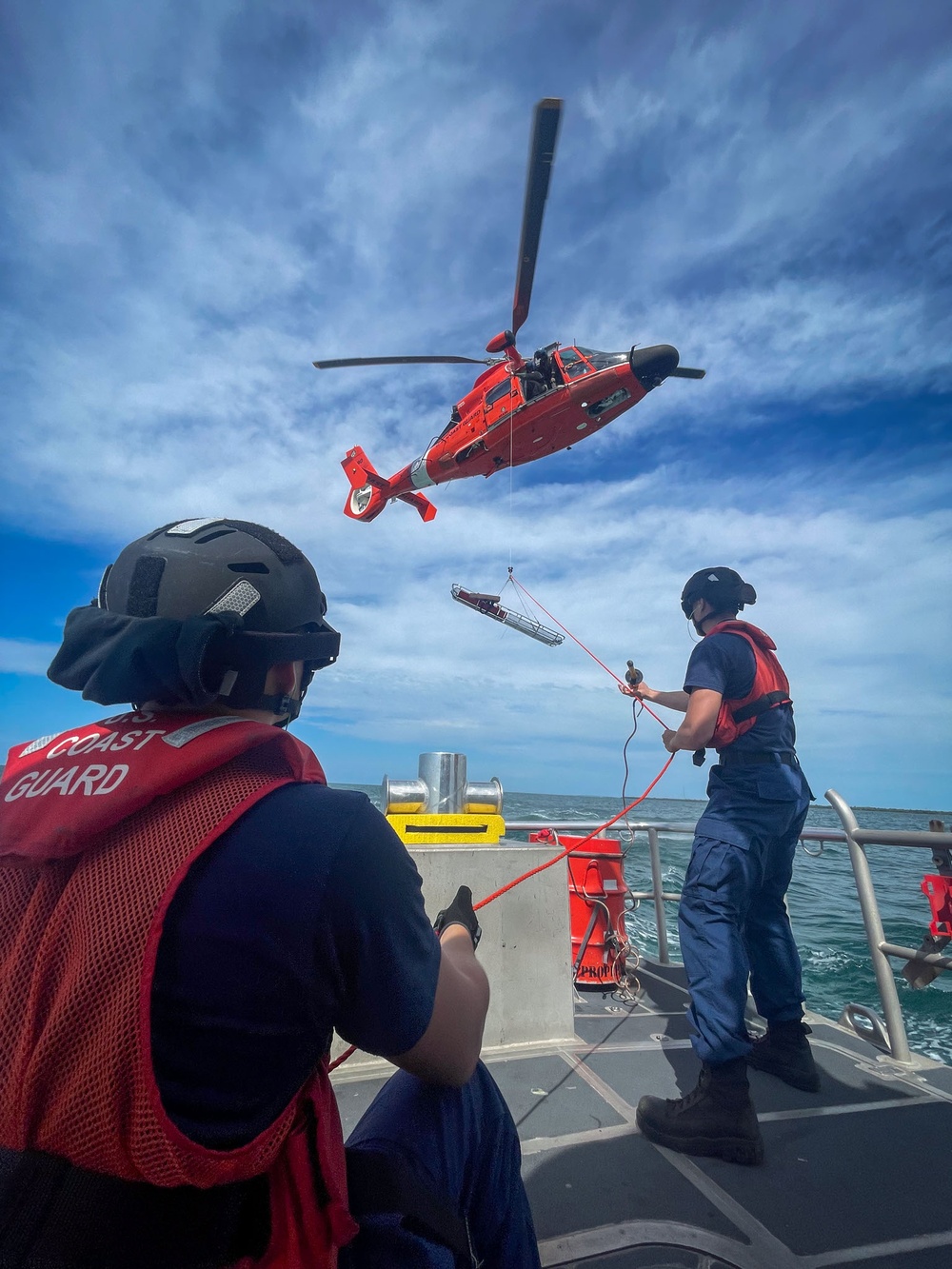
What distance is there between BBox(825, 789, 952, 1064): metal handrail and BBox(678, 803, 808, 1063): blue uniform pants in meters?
0.58

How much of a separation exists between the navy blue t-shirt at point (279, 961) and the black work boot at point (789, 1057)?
271 centimetres

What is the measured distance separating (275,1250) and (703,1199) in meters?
1.78

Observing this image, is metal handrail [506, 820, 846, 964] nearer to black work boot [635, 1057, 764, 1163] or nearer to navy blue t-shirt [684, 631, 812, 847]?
navy blue t-shirt [684, 631, 812, 847]

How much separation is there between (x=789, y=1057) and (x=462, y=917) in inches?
92.0

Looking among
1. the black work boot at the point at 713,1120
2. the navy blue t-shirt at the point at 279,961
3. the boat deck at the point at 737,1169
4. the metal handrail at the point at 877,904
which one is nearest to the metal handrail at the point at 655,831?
the metal handrail at the point at 877,904

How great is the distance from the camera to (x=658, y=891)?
16.0 feet

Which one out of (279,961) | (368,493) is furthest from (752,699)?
(368,493)

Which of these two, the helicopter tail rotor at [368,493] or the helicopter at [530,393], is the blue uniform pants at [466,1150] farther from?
the helicopter tail rotor at [368,493]

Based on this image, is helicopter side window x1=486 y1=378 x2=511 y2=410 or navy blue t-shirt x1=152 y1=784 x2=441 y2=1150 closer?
navy blue t-shirt x1=152 y1=784 x2=441 y2=1150

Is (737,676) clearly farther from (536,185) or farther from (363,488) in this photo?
(363,488)

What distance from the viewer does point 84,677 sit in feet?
3.34

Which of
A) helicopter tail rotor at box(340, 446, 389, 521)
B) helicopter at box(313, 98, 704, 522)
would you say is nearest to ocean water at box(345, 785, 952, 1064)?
helicopter at box(313, 98, 704, 522)

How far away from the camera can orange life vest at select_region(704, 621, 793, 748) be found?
292 centimetres

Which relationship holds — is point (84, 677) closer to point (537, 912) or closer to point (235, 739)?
point (235, 739)
